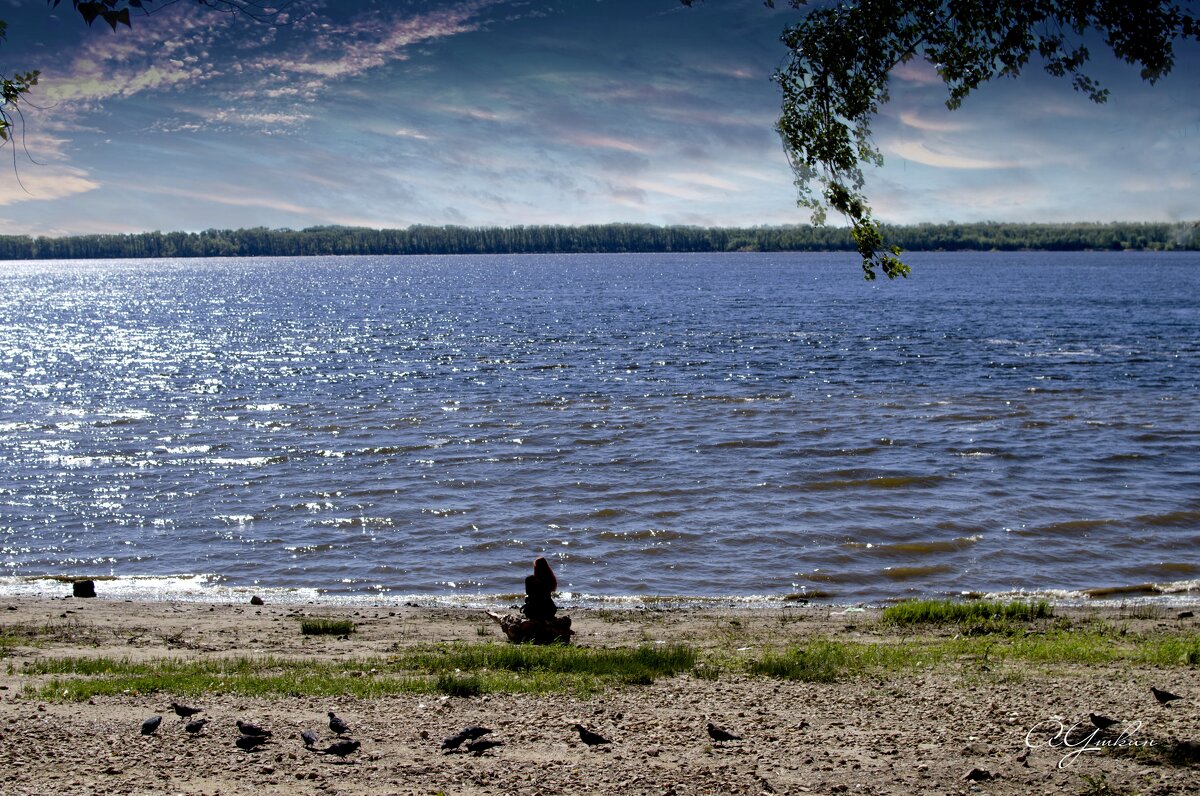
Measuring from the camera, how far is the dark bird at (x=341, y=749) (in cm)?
958

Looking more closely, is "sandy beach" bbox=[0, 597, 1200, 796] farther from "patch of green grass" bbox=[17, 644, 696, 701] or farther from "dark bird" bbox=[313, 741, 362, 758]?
"patch of green grass" bbox=[17, 644, 696, 701]

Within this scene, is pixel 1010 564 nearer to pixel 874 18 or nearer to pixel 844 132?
pixel 844 132

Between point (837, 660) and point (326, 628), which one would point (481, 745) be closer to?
point (837, 660)

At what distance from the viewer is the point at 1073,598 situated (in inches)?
773

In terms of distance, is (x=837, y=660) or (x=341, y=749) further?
(x=837, y=660)

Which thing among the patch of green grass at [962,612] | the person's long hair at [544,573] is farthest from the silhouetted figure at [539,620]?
the patch of green grass at [962,612]

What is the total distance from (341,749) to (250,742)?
2.95 feet

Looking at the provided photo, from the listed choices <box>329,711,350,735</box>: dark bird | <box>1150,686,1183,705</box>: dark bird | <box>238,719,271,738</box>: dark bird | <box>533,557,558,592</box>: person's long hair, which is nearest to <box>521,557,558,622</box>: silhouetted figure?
<box>533,557,558,592</box>: person's long hair

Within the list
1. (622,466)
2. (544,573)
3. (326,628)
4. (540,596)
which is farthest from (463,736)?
(622,466)

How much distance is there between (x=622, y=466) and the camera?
102 feet

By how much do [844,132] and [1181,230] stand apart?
13.6 feet

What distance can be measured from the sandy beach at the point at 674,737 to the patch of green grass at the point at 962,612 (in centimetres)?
353

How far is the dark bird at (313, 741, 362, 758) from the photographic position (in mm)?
9578

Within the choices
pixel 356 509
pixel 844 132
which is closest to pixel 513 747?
pixel 844 132
